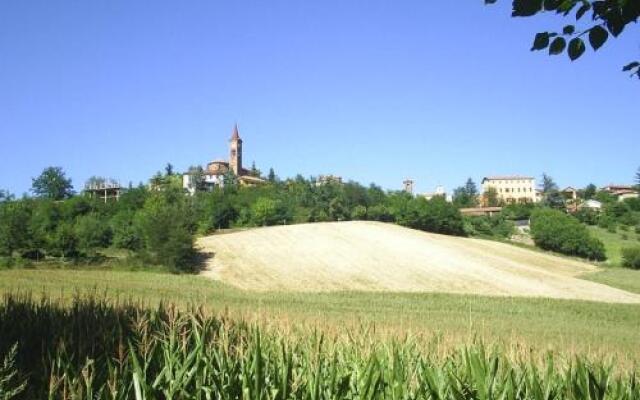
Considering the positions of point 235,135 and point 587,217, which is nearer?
point 587,217

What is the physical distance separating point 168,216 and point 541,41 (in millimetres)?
52484

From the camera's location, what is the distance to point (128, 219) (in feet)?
230

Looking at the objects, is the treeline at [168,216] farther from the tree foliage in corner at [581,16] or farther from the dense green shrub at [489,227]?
the tree foliage in corner at [581,16]

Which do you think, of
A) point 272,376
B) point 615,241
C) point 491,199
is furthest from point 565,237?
point 272,376

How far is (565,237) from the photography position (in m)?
84.2

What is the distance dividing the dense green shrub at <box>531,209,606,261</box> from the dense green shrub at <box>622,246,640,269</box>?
5.90 meters

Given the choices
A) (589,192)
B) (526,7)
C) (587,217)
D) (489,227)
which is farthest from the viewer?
(589,192)

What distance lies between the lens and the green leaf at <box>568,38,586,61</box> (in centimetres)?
356

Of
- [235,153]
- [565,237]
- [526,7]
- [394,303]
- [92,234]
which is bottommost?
[394,303]

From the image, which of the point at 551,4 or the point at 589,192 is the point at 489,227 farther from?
the point at 551,4

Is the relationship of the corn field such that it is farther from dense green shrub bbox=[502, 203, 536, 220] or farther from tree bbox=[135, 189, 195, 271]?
dense green shrub bbox=[502, 203, 536, 220]

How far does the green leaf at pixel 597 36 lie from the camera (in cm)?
343

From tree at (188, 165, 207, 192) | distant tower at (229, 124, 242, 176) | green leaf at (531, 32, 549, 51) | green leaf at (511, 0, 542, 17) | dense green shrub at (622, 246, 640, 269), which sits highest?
distant tower at (229, 124, 242, 176)

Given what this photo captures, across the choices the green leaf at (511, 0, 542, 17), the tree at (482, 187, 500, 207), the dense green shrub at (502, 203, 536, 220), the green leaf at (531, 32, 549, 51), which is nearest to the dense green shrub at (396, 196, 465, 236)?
the dense green shrub at (502, 203, 536, 220)
